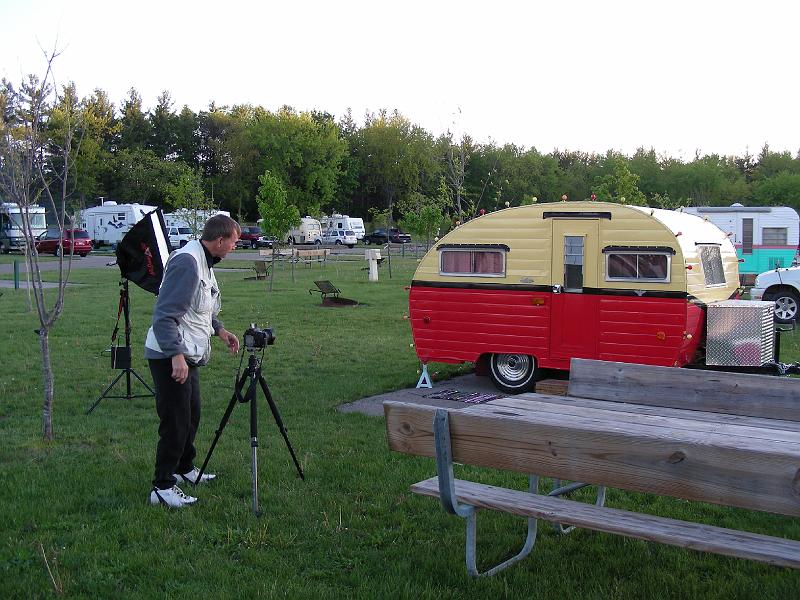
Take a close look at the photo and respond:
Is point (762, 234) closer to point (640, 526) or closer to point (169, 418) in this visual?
point (169, 418)

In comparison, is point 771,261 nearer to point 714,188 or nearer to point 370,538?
point 370,538

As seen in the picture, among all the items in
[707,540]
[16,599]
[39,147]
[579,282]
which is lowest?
[16,599]

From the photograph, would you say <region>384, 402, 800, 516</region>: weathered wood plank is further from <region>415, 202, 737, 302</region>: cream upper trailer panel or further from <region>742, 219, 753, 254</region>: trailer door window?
<region>742, 219, 753, 254</region>: trailer door window

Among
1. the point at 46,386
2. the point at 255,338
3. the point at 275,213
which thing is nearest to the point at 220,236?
the point at 255,338

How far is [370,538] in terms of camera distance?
495 cm

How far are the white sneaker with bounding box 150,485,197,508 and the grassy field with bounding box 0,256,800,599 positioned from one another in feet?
0.25

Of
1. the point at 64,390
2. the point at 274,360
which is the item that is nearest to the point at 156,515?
the point at 64,390

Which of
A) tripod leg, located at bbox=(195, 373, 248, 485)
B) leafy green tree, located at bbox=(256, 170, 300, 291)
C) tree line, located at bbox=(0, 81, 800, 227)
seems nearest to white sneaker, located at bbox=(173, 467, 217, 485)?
tripod leg, located at bbox=(195, 373, 248, 485)

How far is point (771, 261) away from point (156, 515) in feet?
72.6

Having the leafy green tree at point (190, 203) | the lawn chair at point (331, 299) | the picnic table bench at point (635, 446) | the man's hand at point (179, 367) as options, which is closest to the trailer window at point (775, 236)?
the lawn chair at point (331, 299)

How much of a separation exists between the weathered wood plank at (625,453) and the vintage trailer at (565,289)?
538cm

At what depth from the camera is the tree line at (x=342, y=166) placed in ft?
189

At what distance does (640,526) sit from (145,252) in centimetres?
551

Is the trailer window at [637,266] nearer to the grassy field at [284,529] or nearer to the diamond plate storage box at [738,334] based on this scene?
the diamond plate storage box at [738,334]
